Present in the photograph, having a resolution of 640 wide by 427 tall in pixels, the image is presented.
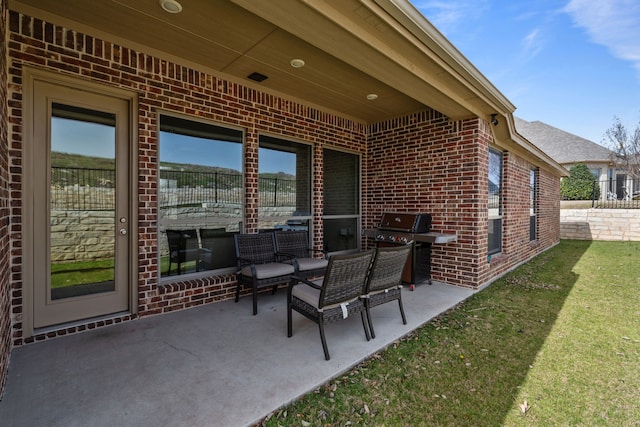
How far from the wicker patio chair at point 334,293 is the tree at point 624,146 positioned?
73.6 ft

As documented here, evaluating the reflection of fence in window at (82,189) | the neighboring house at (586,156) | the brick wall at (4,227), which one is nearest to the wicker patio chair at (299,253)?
the reflection of fence in window at (82,189)

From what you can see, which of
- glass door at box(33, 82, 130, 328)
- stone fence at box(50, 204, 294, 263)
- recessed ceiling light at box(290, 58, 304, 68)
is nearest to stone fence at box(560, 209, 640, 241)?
recessed ceiling light at box(290, 58, 304, 68)

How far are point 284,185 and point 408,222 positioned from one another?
7.07 ft

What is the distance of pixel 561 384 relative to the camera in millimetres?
2258

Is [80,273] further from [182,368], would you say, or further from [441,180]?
[441,180]

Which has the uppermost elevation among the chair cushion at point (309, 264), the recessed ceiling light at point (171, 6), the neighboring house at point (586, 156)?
the neighboring house at point (586, 156)

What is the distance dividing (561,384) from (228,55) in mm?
4453

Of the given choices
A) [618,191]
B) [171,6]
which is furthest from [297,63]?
[618,191]

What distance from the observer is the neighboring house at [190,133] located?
8.69ft

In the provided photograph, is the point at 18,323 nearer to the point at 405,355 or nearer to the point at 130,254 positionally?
the point at 130,254

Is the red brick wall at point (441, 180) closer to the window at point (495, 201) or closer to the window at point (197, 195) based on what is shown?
the window at point (495, 201)

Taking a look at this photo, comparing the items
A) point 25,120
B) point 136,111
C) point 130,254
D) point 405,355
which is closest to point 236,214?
point 130,254

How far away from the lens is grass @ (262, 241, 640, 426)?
1.91m

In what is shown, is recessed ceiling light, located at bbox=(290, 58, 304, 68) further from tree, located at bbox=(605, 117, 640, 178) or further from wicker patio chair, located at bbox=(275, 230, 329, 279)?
tree, located at bbox=(605, 117, 640, 178)
